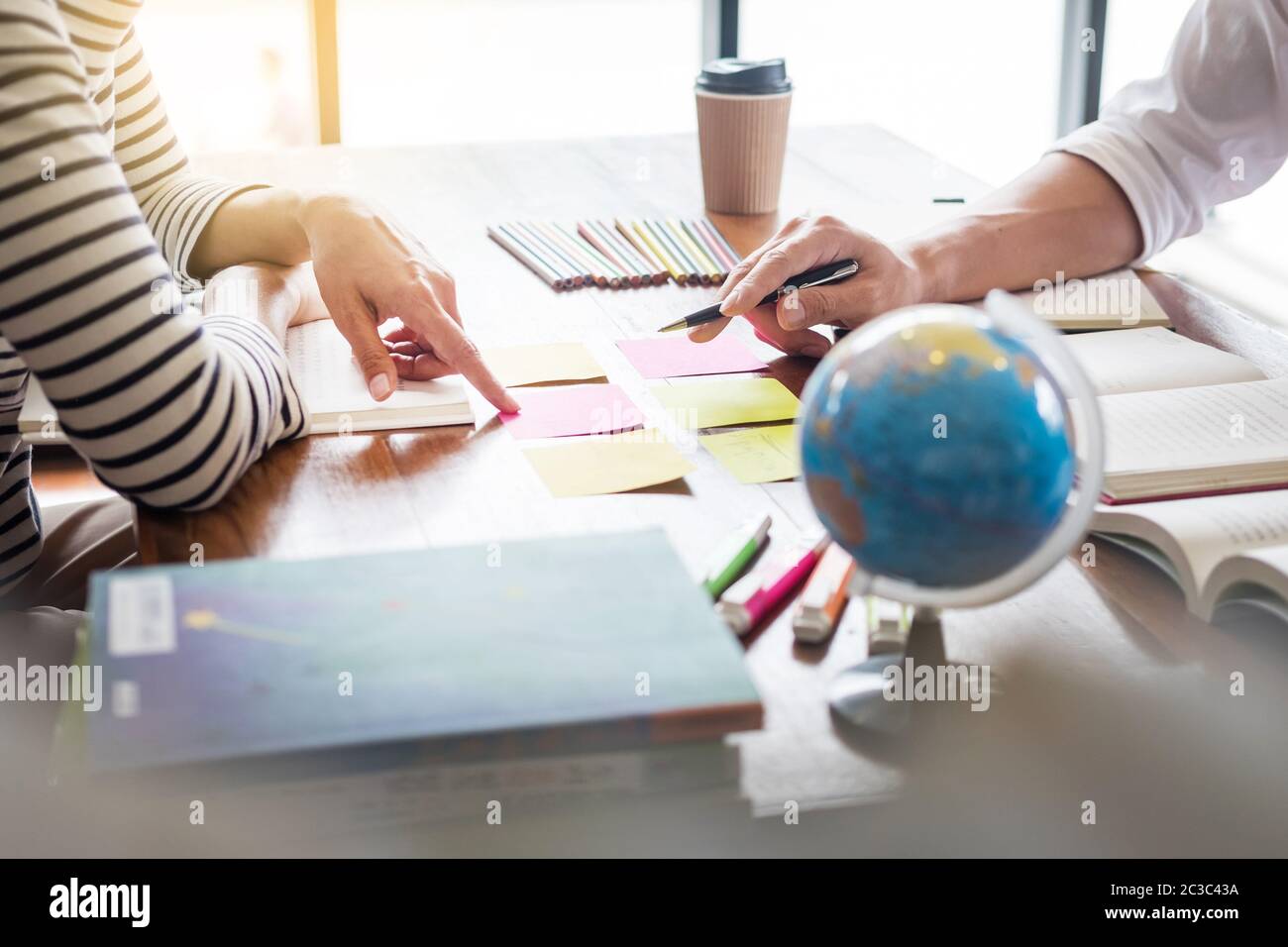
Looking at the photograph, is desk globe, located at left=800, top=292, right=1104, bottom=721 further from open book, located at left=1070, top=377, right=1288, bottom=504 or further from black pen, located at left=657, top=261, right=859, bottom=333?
black pen, located at left=657, top=261, right=859, bottom=333

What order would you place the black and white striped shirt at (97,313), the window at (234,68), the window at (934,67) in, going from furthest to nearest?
the window at (934,67) → the window at (234,68) → the black and white striped shirt at (97,313)

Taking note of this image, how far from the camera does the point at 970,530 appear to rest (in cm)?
62

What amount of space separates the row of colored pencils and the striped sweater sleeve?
0.31 meters

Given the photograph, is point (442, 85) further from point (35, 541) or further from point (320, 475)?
point (320, 475)

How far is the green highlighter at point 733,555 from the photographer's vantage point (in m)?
0.77

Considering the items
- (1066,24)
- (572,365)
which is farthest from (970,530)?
(1066,24)

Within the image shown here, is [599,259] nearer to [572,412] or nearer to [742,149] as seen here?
[742,149]

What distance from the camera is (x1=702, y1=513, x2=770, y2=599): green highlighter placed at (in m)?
0.77

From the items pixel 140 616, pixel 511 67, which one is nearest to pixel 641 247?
pixel 140 616

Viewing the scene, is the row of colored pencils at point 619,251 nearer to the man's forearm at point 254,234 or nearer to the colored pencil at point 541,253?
the colored pencil at point 541,253

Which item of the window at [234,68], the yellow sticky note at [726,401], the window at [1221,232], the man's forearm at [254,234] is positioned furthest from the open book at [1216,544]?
the window at [234,68]

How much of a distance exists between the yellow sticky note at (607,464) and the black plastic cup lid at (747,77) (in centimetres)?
68

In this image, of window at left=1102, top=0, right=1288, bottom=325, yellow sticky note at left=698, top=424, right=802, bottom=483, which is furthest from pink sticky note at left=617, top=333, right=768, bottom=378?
window at left=1102, top=0, right=1288, bottom=325

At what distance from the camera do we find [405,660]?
2.04ft
